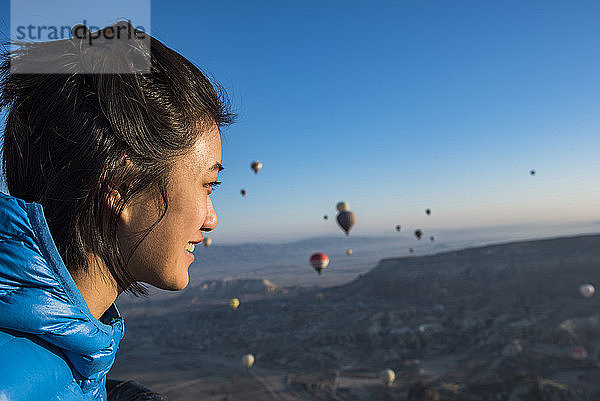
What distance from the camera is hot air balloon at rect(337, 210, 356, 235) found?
41.0 meters

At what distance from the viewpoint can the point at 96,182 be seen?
102cm

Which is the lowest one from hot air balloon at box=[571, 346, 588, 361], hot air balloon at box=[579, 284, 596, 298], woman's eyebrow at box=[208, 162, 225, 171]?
hot air balloon at box=[571, 346, 588, 361]

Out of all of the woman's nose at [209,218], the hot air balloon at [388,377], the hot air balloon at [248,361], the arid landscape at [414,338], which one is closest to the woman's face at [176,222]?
the woman's nose at [209,218]

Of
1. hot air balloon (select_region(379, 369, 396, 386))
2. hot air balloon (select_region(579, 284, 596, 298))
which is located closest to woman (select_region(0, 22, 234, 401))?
hot air balloon (select_region(379, 369, 396, 386))

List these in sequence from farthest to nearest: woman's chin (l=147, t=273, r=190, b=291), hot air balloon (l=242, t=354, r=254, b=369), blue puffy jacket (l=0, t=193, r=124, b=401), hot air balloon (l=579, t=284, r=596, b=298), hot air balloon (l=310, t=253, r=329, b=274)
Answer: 1. hot air balloon (l=579, t=284, r=596, b=298)
2. hot air balloon (l=310, t=253, r=329, b=274)
3. hot air balloon (l=242, t=354, r=254, b=369)
4. woman's chin (l=147, t=273, r=190, b=291)
5. blue puffy jacket (l=0, t=193, r=124, b=401)

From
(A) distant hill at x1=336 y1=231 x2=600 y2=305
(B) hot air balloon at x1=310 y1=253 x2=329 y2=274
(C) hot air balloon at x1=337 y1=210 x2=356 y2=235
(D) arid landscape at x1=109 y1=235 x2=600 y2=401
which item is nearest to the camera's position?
(D) arid landscape at x1=109 y1=235 x2=600 y2=401

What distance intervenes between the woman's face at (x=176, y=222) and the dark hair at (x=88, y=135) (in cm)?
2

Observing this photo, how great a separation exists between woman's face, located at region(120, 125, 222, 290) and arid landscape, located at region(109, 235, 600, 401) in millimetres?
31853

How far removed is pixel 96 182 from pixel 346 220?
41090mm

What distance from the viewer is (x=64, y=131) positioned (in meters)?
1.02

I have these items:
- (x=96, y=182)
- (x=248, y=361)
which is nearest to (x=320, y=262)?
(x=248, y=361)

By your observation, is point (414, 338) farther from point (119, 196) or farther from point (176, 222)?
point (119, 196)

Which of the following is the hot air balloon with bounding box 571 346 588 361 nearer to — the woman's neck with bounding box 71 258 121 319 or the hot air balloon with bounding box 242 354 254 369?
the hot air balloon with bounding box 242 354 254 369

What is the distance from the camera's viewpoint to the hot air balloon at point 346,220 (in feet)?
134
